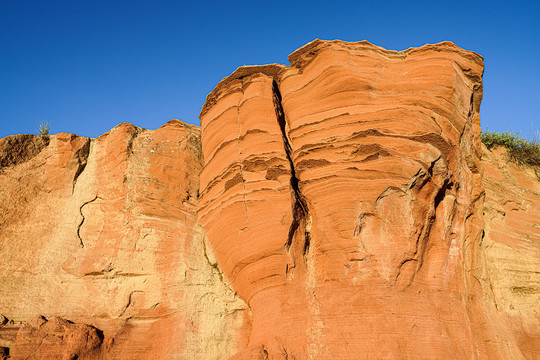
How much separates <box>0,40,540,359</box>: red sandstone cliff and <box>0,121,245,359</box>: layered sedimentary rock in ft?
0.11

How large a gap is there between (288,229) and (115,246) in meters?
4.14

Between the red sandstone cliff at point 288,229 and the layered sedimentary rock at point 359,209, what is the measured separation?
32 mm

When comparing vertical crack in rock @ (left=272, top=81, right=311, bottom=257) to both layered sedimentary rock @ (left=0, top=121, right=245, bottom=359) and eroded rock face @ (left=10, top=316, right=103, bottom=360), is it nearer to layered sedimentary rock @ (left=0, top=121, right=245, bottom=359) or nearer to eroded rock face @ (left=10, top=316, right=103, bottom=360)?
layered sedimentary rock @ (left=0, top=121, right=245, bottom=359)

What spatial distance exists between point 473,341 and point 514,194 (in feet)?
16.5

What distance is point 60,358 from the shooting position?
880 cm

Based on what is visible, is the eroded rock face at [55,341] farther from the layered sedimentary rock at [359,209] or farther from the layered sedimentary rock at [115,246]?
the layered sedimentary rock at [359,209]

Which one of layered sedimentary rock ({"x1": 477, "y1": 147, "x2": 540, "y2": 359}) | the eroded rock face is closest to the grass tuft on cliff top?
layered sedimentary rock ({"x1": 477, "y1": 147, "x2": 540, "y2": 359})

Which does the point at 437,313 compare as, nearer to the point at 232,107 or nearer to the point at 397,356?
the point at 397,356

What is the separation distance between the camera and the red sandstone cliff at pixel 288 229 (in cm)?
840

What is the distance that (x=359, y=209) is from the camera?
8.63 meters

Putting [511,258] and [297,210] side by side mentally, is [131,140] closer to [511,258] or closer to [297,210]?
[297,210]

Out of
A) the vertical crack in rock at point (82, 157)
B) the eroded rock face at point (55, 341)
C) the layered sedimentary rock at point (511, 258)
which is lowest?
the eroded rock face at point (55, 341)

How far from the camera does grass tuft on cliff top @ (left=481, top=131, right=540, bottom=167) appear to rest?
1359 centimetres

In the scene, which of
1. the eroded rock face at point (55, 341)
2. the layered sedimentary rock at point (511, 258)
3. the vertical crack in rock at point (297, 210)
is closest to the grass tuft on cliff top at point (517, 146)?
the layered sedimentary rock at point (511, 258)
